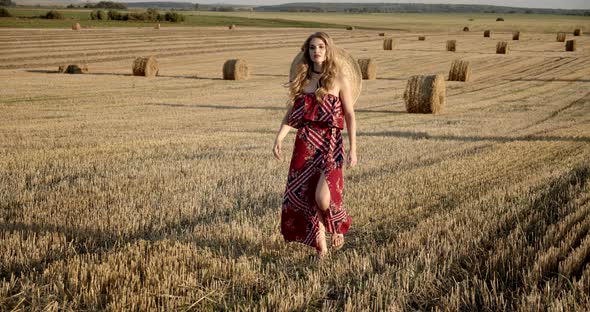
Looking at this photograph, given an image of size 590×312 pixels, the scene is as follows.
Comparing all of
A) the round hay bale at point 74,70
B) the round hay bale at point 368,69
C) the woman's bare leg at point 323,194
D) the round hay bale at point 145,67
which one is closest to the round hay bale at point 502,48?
the round hay bale at point 368,69

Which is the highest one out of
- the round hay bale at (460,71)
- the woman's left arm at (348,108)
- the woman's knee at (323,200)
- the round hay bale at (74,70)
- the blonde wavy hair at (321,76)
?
the blonde wavy hair at (321,76)

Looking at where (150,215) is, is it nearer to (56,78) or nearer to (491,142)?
(491,142)

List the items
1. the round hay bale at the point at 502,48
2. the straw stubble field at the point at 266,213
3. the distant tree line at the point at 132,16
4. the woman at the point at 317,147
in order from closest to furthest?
the straw stubble field at the point at 266,213 → the woman at the point at 317,147 → the round hay bale at the point at 502,48 → the distant tree line at the point at 132,16

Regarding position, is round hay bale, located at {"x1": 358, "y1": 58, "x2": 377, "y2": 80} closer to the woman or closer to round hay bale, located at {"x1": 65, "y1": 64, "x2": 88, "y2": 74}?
round hay bale, located at {"x1": 65, "y1": 64, "x2": 88, "y2": 74}

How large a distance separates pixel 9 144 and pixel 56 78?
1432 cm

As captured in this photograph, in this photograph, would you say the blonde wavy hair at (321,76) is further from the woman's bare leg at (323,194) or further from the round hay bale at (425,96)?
the round hay bale at (425,96)

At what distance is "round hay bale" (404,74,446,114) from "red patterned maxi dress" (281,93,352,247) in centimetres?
1233

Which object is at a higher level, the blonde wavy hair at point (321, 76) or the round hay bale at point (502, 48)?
the blonde wavy hair at point (321, 76)

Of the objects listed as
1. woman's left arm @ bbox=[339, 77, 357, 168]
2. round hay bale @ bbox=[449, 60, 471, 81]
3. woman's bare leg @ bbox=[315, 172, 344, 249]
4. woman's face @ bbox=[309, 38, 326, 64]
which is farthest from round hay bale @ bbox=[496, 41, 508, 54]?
woman's bare leg @ bbox=[315, 172, 344, 249]

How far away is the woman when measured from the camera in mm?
4676

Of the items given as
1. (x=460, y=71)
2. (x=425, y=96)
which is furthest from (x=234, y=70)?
(x=425, y=96)

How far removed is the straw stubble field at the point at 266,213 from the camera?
3949mm

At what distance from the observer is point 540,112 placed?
55.1 feet

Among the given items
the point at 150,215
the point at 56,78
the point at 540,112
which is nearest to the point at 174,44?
the point at 56,78
